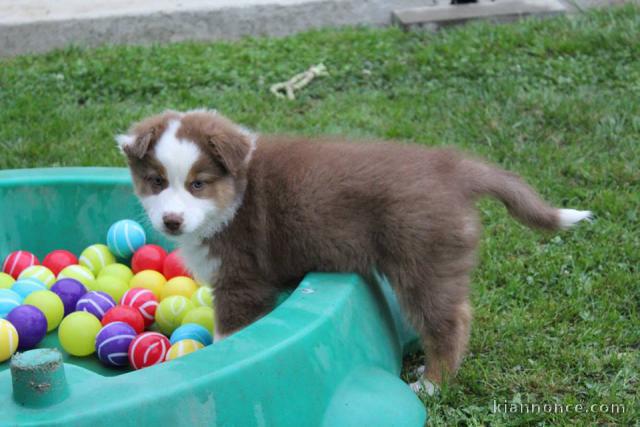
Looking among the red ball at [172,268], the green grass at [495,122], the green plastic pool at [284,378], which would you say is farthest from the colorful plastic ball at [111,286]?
the green grass at [495,122]

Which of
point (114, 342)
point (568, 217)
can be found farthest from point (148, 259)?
point (568, 217)

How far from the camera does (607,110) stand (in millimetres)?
6969

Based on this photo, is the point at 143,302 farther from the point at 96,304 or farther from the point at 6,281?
the point at 6,281

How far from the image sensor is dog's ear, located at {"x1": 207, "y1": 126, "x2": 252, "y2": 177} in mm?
3977

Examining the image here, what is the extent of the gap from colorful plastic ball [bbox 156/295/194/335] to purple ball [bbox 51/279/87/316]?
48 cm

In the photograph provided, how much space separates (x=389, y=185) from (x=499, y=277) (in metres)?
1.47

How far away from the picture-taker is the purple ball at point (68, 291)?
495cm

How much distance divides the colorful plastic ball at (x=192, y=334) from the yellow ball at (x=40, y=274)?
980mm

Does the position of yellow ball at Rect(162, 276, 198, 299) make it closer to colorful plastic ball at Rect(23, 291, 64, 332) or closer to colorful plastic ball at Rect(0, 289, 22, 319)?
colorful plastic ball at Rect(23, 291, 64, 332)

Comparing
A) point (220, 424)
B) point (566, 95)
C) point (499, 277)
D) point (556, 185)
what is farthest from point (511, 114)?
point (220, 424)

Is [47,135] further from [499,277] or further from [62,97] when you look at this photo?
[499,277]

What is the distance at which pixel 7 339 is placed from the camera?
4438 millimetres

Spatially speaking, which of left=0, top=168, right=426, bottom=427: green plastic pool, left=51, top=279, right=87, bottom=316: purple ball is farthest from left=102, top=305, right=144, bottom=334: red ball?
left=51, top=279, right=87, bottom=316: purple ball

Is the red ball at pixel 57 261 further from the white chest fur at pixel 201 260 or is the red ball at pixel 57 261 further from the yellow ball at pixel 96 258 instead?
the white chest fur at pixel 201 260
